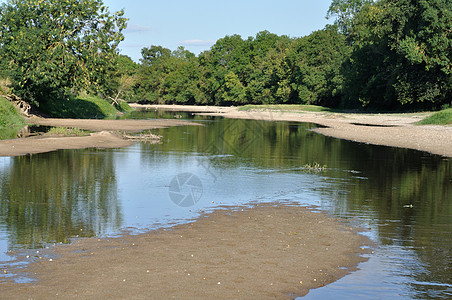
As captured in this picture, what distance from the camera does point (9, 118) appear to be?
49.5m

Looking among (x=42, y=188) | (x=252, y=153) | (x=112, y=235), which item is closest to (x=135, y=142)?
(x=252, y=153)

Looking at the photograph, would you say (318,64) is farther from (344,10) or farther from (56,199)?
(56,199)

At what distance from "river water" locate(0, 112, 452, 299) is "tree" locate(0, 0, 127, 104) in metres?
21.8

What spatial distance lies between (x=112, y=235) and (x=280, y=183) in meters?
10.9

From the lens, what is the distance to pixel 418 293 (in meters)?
9.90

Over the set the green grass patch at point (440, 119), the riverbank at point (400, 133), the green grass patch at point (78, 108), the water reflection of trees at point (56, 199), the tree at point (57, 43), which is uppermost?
the tree at point (57, 43)

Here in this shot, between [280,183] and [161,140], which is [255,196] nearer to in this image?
[280,183]

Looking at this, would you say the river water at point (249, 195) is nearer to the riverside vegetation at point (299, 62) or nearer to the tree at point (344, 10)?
the riverside vegetation at point (299, 62)

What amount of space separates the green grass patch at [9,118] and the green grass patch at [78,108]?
38.1 ft

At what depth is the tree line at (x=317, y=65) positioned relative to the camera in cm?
5476

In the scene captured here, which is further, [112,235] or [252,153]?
[252,153]

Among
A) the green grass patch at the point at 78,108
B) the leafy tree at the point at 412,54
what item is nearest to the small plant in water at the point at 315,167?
the leafy tree at the point at 412,54

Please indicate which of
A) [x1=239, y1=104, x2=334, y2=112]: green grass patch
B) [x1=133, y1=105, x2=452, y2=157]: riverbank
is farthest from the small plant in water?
[x1=239, y1=104, x2=334, y2=112]: green grass patch

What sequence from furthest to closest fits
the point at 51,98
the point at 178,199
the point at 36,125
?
the point at 51,98 < the point at 36,125 < the point at 178,199
